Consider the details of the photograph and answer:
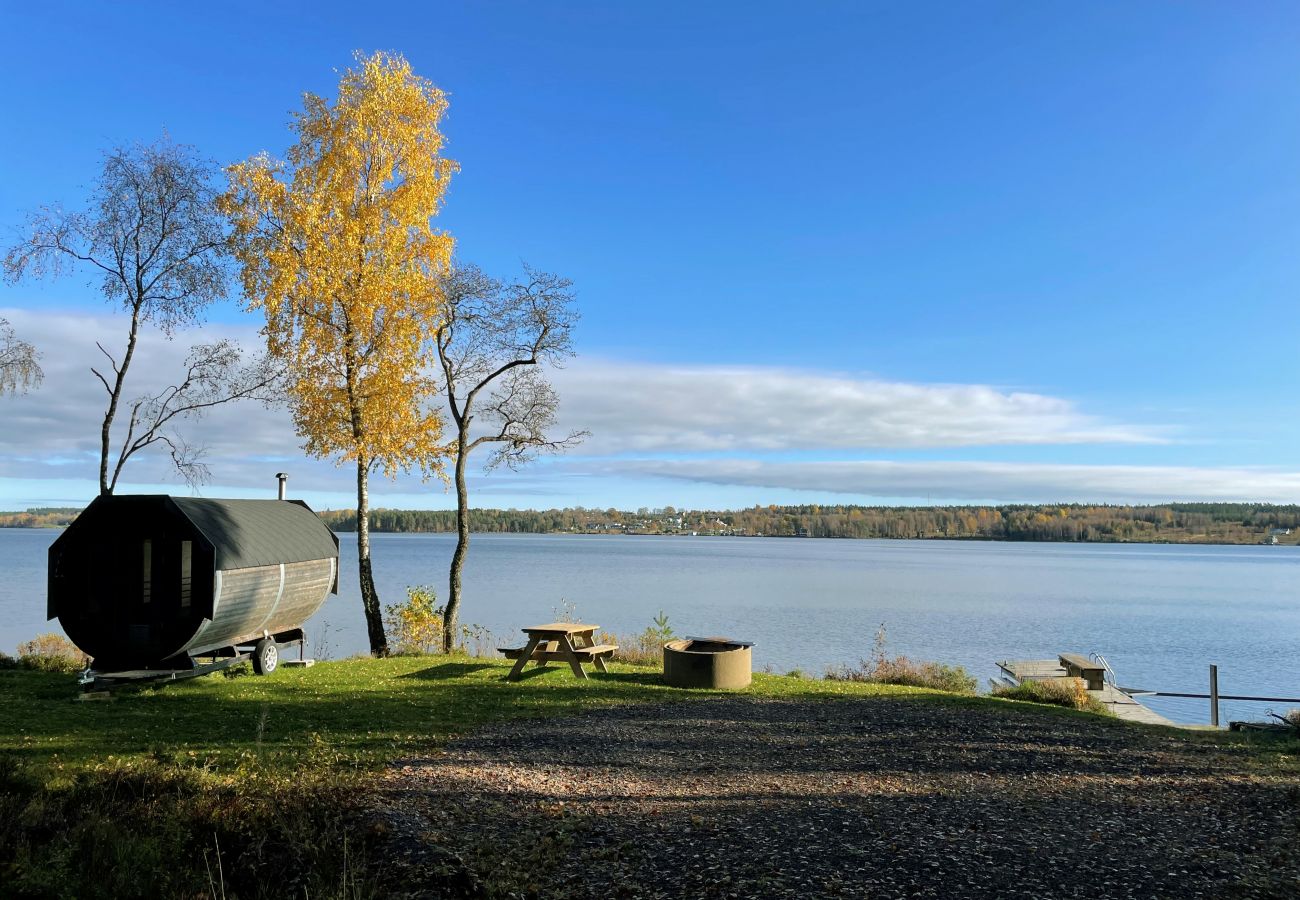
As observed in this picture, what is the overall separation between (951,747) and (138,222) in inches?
682

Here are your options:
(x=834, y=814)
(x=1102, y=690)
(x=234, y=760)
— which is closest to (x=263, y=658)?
(x=234, y=760)

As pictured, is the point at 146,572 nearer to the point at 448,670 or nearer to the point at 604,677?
the point at 448,670

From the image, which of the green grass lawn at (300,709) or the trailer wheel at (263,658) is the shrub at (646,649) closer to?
the green grass lawn at (300,709)

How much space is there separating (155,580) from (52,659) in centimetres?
386

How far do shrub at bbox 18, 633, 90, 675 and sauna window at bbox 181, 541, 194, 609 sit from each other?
101 inches

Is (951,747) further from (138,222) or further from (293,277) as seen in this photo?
(138,222)

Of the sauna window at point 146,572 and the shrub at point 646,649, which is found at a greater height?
the sauna window at point 146,572

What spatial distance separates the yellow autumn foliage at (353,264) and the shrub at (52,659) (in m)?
5.56

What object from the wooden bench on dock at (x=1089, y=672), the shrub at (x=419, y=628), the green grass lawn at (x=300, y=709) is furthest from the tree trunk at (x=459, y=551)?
the wooden bench on dock at (x=1089, y=672)

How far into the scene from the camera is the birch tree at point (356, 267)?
54.0 ft

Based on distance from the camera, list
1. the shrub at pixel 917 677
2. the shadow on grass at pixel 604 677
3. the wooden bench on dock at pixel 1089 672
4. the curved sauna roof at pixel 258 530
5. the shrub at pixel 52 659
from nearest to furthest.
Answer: the curved sauna roof at pixel 258 530, the shadow on grass at pixel 604 677, the shrub at pixel 52 659, the shrub at pixel 917 677, the wooden bench on dock at pixel 1089 672

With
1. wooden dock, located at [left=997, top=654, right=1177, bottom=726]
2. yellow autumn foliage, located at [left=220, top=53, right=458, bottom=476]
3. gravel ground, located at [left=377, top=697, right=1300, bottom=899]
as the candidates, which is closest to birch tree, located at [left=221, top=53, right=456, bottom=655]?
yellow autumn foliage, located at [left=220, top=53, right=458, bottom=476]

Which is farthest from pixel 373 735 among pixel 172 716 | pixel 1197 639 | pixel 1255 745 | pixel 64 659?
pixel 1197 639

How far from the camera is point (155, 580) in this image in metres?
12.9
